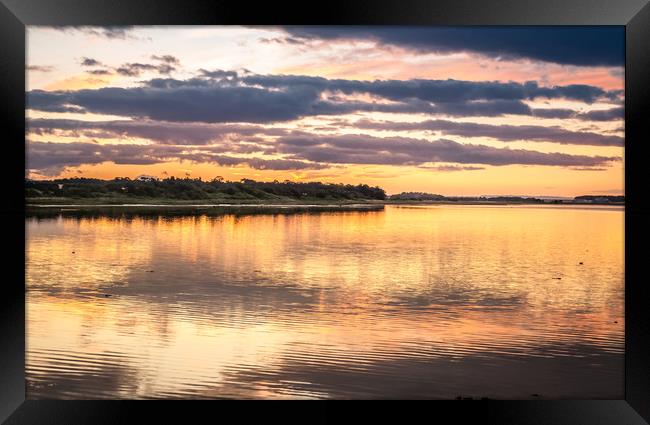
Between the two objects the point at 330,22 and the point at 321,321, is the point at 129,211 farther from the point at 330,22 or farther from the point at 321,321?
the point at 330,22

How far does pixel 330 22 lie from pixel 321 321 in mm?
5569

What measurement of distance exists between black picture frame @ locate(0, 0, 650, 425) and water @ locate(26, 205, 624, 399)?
151 cm

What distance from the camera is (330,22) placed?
5.51 meters

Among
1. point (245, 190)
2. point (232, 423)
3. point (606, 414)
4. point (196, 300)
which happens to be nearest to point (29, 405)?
point (232, 423)

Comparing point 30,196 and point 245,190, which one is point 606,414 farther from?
point 245,190

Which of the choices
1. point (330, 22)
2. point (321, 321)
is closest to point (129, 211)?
point (321, 321)

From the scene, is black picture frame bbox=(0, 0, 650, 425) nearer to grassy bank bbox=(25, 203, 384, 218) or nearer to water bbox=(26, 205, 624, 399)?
water bbox=(26, 205, 624, 399)

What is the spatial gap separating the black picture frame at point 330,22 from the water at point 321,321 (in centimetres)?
151

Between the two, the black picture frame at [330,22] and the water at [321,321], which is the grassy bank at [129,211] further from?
the black picture frame at [330,22]

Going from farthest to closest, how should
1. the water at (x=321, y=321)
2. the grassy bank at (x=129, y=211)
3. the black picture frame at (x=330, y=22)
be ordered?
Result: the grassy bank at (x=129, y=211), the water at (x=321, y=321), the black picture frame at (x=330, y=22)

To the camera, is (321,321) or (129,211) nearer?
(321,321)

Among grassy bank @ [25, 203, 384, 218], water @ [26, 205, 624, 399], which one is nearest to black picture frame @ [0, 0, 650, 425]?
water @ [26, 205, 624, 399]

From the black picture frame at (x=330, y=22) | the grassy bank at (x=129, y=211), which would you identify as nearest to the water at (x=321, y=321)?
the black picture frame at (x=330, y=22)

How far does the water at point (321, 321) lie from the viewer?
7.45 metres
